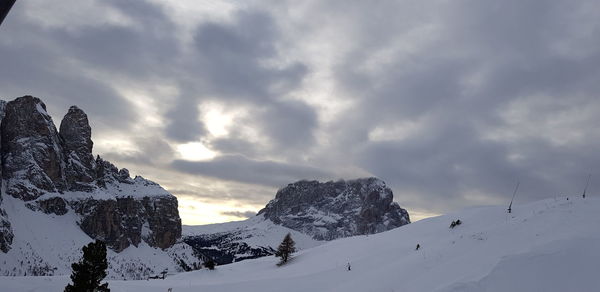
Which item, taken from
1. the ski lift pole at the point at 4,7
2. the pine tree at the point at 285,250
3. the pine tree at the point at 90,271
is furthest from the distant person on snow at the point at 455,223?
the ski lift pole at the point at 4,7

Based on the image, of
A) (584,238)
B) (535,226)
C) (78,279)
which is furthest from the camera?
(78,279)

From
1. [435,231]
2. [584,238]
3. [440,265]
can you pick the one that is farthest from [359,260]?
[584,238]

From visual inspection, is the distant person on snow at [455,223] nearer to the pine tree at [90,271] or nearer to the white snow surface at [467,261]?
the white snow surface at [467,261]

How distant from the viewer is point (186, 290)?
3672cm

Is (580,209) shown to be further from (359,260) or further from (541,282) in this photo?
(359,260)

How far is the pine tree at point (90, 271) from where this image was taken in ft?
106

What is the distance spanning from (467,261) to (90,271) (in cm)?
2896

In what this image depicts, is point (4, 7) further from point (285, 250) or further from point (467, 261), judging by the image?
point (285, 250)

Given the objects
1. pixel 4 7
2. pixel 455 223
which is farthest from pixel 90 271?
pixel 4 7

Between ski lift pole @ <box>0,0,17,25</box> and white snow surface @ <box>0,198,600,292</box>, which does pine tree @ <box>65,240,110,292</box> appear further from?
ski lift pole @ <box>0,0,17,25</box>

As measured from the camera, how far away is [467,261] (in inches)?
749

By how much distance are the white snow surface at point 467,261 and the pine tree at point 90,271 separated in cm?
489

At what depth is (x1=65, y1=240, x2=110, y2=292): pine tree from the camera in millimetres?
32197

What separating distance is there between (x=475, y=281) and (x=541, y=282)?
2235mm
